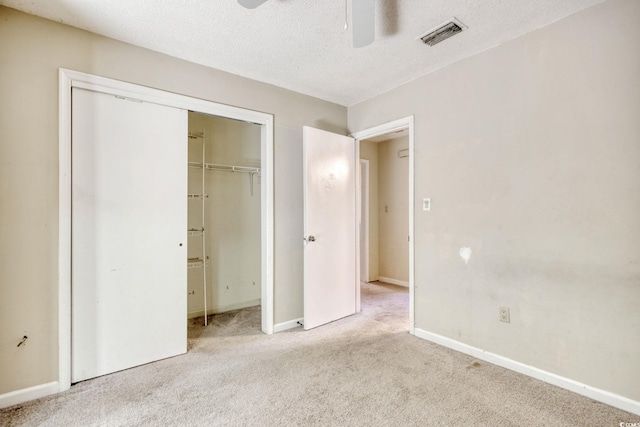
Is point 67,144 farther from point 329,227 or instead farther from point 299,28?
point 329,227

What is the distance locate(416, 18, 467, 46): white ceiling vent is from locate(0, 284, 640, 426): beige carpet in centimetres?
248

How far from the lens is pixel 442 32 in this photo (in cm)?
219

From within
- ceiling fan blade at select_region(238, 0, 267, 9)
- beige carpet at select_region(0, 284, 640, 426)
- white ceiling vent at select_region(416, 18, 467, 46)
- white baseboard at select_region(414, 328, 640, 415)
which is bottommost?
beige carpet at select_region(0, 284, 640, 426)

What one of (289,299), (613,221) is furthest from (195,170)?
(613,221)

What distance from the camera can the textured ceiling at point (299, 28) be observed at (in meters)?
1.91

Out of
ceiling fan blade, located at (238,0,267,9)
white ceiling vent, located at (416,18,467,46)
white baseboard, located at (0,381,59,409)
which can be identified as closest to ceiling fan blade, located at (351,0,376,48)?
ceiling fan blade, located at (238,0,267,9)

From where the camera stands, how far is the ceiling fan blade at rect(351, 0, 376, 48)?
1602mm

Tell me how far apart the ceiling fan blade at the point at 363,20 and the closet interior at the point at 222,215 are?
84.6 inches

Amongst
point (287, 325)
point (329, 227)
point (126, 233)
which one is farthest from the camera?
point (329, 227)

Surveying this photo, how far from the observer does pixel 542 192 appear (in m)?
2.14

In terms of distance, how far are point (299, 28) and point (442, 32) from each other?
1.03m

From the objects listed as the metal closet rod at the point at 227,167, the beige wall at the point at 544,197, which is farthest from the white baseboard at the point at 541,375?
the metal closet rod at the point at 227,167

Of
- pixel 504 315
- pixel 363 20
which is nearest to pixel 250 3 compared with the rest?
pixel 363 20

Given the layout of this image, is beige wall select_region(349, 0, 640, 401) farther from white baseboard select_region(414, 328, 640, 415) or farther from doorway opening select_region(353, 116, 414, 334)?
doorway opening select_region(353, 116, 414, 334)
